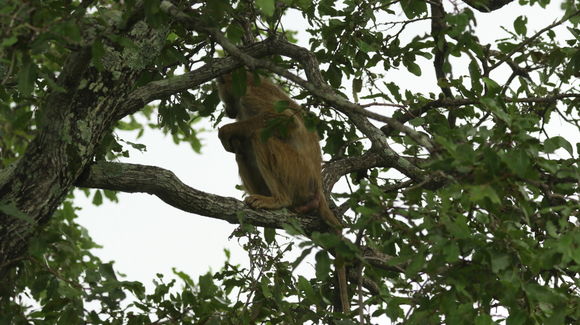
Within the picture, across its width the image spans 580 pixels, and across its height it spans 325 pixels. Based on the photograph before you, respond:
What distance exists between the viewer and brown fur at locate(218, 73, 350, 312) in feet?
23.1

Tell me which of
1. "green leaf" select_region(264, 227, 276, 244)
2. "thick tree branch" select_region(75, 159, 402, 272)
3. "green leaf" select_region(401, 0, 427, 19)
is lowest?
"green leaf" select_region(264, 227, 276, 244)

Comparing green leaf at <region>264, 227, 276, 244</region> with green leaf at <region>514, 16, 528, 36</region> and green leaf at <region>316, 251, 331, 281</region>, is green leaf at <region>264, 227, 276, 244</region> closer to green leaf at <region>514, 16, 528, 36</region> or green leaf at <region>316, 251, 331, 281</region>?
green leaf at <region>316, 251, 331, 281</region>

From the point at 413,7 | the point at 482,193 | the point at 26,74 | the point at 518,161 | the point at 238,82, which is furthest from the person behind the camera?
the point at 413,7

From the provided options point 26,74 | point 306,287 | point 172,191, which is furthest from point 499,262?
point 172,191

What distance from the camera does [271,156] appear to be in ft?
24.2

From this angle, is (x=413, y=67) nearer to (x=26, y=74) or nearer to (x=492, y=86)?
(x=492, y=86)

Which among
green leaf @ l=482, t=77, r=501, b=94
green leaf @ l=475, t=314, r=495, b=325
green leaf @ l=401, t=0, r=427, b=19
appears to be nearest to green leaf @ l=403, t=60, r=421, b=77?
green leaf @ l=401, t=0, r=427, b=19

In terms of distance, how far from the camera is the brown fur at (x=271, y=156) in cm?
704

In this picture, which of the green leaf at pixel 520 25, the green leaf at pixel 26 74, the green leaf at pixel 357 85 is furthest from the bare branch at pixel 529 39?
the green leaf at pixel 26 74

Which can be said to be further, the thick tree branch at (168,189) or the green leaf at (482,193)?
the thick tree branch at (168,189)

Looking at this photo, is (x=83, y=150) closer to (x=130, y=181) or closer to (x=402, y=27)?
(x=130, y=181)

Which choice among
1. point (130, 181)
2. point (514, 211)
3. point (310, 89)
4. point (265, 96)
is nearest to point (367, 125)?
point (310, 89)

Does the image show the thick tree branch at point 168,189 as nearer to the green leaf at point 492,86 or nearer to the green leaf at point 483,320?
the green leaf at point 492,86

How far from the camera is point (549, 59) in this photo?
20.3 feet
